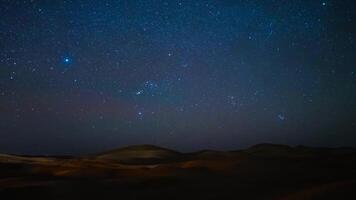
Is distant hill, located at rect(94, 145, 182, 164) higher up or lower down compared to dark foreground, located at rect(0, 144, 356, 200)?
higher up

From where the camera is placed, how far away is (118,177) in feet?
64.1

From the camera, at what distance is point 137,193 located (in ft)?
48.9

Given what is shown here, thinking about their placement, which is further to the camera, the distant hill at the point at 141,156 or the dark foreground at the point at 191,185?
the distant hill at the point at 141,156

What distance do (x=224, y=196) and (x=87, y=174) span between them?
31.8 feet

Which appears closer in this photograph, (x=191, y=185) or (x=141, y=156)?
(x=191, y=185)

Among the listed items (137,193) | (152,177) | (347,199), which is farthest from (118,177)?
(347,199)

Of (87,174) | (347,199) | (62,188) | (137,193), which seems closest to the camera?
(347,199)

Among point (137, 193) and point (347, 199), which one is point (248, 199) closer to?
point (347, 199)

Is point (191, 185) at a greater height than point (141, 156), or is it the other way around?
point (141, 156)

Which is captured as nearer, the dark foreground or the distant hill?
the dark foreground

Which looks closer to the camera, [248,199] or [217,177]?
[248,199]

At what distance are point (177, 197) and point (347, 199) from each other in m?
5.77

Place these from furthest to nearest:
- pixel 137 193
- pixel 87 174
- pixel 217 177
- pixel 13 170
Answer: pixel 13 170 → pixel 87 174 → pixel 217 177 → pixel 137 193

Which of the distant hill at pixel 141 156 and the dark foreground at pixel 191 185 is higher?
the distant hill at pixel 141 156
